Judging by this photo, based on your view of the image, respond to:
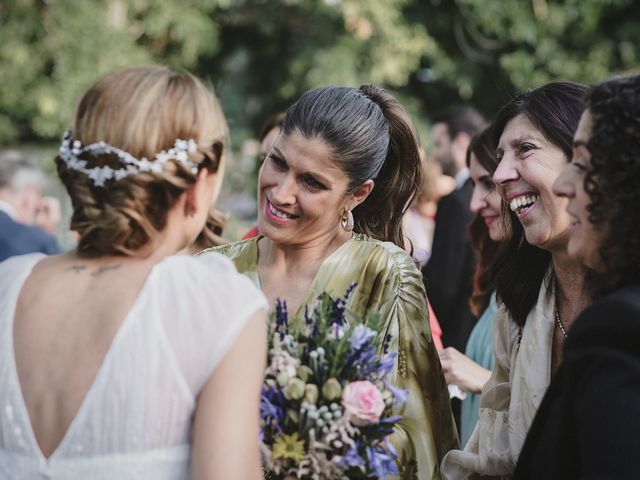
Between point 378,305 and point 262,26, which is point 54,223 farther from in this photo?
point 378,305

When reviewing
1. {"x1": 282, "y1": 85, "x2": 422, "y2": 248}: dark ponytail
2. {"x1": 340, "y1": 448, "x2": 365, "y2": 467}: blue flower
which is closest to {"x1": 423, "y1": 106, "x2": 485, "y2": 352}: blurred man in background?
{"x1": 282, "y1": 85, "x2": 422, "y2": 248}: dark ponytail

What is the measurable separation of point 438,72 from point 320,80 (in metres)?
1.96

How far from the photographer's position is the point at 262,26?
43.7 feet

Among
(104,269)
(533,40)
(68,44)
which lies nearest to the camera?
(104,269)

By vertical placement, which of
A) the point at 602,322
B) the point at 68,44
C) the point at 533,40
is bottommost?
the point at 602,322

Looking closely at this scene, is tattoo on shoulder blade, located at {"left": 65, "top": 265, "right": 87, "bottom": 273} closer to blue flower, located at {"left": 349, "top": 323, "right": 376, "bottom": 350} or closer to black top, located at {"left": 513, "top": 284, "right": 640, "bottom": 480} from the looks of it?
blue flower, located at {"left": 349, "top": 323, "right": 376, "bottom": 350}

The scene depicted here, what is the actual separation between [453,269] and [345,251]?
2899 mm

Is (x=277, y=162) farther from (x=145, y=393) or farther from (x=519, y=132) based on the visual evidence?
(x=145, y=393)

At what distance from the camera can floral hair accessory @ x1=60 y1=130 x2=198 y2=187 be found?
1930mm

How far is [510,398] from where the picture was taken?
2.97 m

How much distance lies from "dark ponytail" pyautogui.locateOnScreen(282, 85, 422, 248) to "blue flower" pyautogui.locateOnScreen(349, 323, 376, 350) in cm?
96

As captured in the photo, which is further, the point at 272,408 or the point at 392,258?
the point at 392,258

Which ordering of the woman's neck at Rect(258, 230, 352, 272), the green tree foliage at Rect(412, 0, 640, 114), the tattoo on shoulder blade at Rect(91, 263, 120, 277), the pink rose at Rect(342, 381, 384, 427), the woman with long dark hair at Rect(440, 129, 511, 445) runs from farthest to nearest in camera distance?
the green tree foliage at Rect(412, 0, 640, 114), the woman with long dark hair at Rect(440, 129, 511, 445), the woman's neck at Rect(258, 230, 352, 272), the pink rose at Rect(342, 381, 384, 427), the tattoo on shoulder blade at Rect(91, 263, 120, 277)

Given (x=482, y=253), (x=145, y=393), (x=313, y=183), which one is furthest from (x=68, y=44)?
(x=145, y=393)
